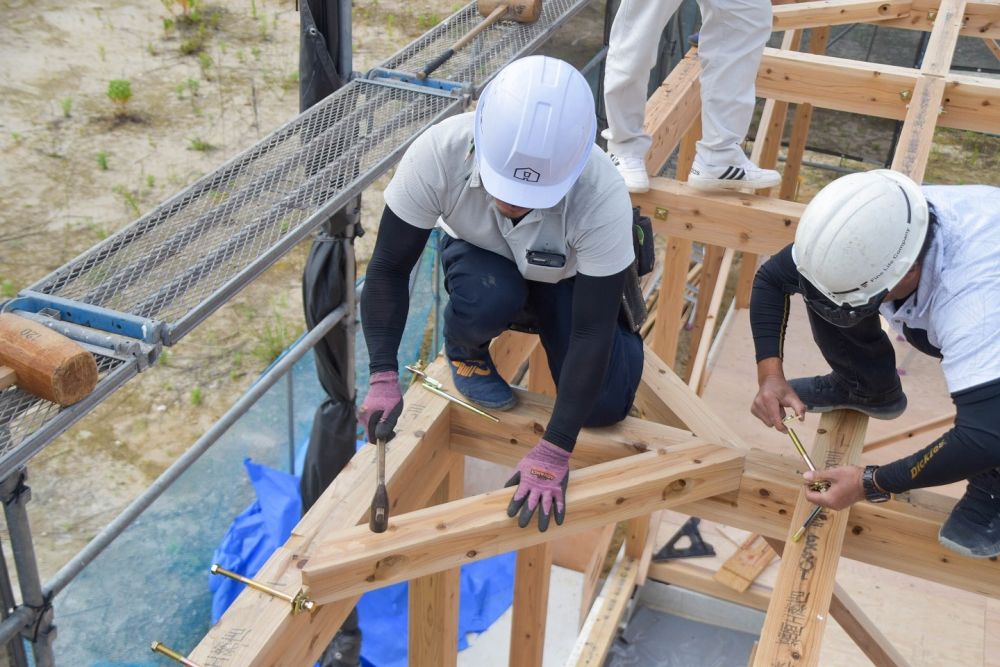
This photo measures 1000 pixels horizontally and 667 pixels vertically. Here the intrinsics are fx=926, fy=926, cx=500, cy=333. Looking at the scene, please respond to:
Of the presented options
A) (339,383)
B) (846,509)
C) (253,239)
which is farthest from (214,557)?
(846,509)

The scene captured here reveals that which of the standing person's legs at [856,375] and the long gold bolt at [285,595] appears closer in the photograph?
the long gold bolt at [285,595]

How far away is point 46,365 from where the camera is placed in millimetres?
2105

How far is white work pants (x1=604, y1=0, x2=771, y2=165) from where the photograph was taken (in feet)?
11.7

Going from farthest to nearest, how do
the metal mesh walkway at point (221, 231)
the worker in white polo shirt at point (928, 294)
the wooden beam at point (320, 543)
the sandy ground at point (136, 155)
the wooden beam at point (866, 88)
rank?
the sandy ground at point (136, 155)
the wooden beam at point (866, 88)
the metal mesh walkway at point (221, 231)
the worker in white polo shirt at point (928, 294)
the wooden beam at point (320, 543)

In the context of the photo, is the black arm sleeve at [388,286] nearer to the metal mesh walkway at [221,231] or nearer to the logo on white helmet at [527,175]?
the logo on white helmet at [527,175]

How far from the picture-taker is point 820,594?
232cm

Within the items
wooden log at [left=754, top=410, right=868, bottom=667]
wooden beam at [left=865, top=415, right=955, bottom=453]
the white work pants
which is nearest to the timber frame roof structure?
wooden log at [left=754, top=410, right=868, bottom=667]

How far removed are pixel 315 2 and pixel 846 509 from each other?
2784 mm

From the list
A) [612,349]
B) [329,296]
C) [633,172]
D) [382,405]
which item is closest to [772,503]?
[612,349]

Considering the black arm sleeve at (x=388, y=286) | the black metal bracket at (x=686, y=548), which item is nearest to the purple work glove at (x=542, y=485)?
the black arm sleeve at (x=388, y=286)

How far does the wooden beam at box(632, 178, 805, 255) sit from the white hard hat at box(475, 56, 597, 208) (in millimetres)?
1611

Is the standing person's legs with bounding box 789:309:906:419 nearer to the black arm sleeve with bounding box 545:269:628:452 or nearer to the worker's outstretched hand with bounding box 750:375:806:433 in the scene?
the worker's outstretched hand with bounding box 750:375:806:433

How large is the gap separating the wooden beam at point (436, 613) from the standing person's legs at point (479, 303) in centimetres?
40

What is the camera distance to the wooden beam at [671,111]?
417 centimetres
